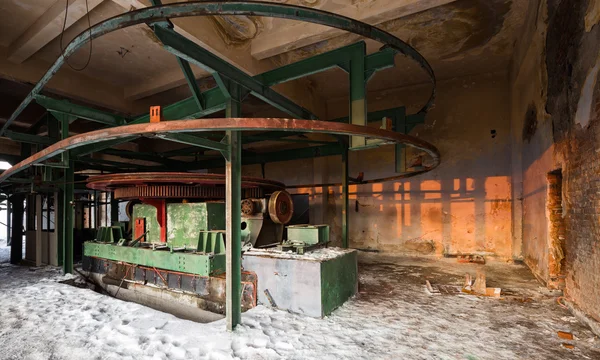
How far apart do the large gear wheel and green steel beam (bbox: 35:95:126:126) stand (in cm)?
262

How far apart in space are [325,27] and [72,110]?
371 centimetres

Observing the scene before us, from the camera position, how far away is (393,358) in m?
2.29

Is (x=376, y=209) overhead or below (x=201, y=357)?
overhead

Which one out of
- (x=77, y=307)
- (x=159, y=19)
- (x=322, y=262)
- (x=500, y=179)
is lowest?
(x=77, y=307)

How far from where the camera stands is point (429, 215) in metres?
7.14

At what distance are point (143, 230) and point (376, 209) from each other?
17.8 ft

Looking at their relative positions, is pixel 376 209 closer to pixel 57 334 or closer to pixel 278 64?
pixel 278 64

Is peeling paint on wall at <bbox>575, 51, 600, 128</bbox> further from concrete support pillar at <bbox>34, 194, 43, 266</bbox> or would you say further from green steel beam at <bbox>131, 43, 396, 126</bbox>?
concrete support pillar at <bbox>34, 194, 43, 266</bbox>

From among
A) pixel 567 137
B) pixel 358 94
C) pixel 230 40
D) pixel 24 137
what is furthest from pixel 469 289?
pixel 24 137

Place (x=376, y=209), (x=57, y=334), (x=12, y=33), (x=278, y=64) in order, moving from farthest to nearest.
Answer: (x=376, y=209), (x=278, y=64), (x=12, y=33), (x=57, y=334)

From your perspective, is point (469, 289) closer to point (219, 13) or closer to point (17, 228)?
point (219, 13)

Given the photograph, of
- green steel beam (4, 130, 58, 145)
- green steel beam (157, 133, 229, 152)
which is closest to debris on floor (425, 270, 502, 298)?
green steel beam (157, 133, 229, 152)

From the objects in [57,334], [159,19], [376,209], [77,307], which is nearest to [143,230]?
[77,307]

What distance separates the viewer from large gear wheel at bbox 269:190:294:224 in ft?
13.2
